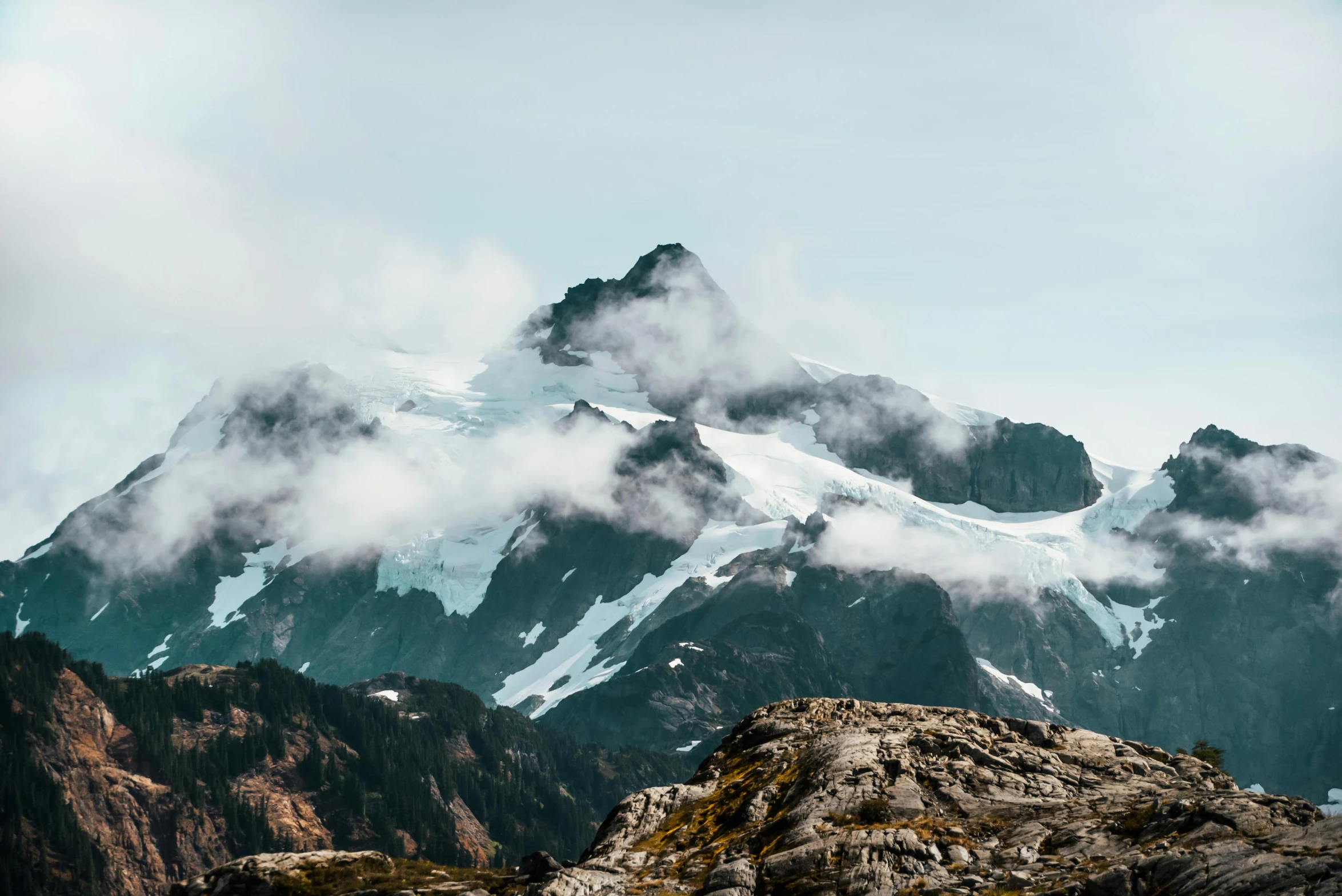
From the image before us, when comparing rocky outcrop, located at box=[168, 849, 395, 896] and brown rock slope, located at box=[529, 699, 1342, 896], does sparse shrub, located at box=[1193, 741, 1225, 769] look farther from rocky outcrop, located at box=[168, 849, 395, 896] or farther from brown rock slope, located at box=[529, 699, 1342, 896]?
rocky outcrop, located at box=[168, 849, 395, 896]

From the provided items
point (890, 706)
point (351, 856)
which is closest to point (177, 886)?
point (351, 856)

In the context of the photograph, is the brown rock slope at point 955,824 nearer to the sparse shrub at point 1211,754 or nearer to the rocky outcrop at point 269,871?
the rocky outcrop at point 269,871

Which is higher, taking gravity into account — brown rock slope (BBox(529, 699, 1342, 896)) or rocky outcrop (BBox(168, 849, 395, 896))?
brown rock slope (BBox(529, 699, 1342, 896))

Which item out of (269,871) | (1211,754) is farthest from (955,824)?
(1211,754)

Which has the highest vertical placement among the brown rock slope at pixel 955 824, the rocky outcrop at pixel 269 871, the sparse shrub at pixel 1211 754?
the brown rock slope at pixel 955 824

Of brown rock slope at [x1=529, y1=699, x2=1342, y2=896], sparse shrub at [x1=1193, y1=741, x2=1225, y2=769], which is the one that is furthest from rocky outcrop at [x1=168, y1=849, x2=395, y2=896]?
sparse shrub at [x1=1193, y1=741, x2=1225, y2=769]

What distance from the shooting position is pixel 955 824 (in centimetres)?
5903

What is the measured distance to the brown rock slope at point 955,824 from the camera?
49344mm

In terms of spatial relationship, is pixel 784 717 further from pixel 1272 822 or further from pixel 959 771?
pixel 1272 822

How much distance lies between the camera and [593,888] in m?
60.4

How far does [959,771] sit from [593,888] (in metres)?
18.9

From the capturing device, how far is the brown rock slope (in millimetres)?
49344

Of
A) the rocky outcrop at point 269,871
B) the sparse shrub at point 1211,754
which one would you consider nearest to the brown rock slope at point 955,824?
the rocky outcrop at point 269,871

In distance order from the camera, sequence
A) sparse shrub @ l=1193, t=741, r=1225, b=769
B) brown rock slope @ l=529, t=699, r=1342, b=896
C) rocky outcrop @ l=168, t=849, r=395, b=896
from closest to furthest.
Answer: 1. brown rock slope @ l=529, t=699, r=1342, b=896
2. rocky outcrop @ l=168, t=849, r=395, b=896
3. sparse shrub @ l=1193, t=741, r=1225, b=769
